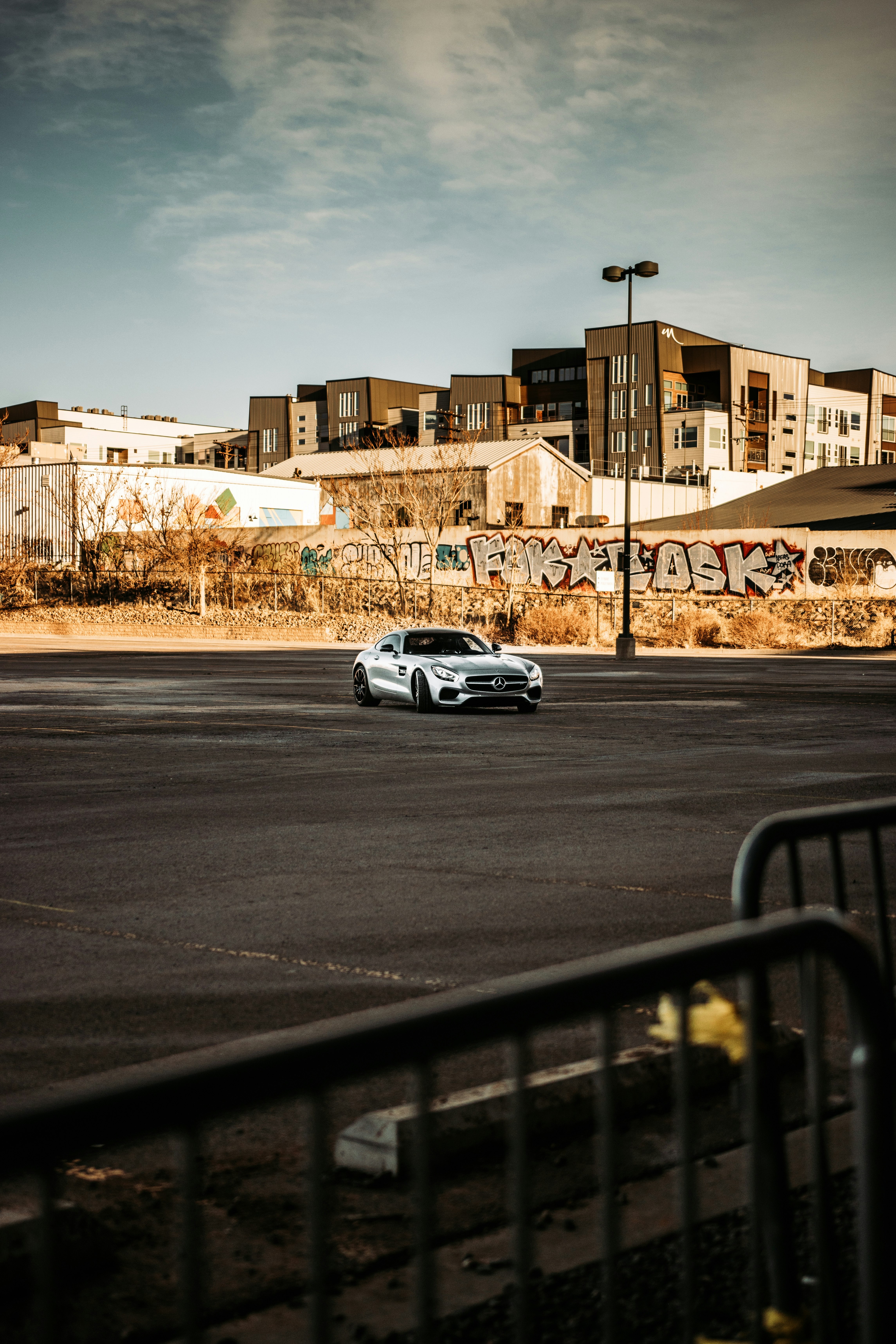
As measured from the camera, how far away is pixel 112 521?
193 ft

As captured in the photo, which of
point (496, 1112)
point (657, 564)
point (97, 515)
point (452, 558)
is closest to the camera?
point (496, 1112)

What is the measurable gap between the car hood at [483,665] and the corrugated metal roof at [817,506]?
35.9 metres

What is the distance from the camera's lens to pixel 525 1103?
2057mm

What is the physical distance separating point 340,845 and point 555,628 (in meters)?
36.3

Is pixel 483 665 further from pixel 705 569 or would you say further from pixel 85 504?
pixel 85 504

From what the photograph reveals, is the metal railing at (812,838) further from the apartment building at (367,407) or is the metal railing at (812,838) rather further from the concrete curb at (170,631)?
the apartment building at (367,407)

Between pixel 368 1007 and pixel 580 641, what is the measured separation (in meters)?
40.4

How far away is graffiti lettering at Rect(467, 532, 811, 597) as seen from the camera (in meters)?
53.5

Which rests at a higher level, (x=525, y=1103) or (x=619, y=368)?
(x=619, y=368)

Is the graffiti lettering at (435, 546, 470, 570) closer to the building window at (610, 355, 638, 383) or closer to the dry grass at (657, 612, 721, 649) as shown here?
the dry grass at (657, 612, 721, 649)

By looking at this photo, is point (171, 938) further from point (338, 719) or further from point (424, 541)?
point (424, 541)

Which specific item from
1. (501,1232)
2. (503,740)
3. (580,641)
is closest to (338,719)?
(503,740)

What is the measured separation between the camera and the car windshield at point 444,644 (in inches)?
841

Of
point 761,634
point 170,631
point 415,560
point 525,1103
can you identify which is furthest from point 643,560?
point 525,1103
